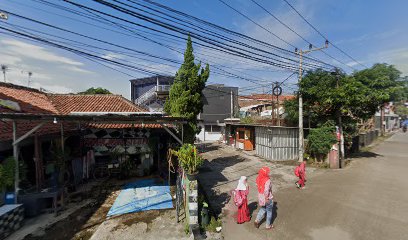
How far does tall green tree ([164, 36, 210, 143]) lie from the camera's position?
43.2 ft

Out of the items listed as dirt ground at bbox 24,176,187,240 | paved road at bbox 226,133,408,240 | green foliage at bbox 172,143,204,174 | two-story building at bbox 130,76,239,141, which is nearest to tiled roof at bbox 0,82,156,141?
dirt ground at bbox 24,176,187,240

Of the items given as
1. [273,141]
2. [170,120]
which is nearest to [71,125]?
[170,120]

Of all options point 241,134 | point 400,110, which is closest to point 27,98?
point 241,134

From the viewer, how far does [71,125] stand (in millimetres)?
12453

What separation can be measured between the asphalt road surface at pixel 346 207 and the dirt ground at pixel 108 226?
113 inches

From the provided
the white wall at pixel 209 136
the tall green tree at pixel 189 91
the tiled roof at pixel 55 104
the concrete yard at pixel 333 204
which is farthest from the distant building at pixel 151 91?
the concrete yard at pixel 333 204

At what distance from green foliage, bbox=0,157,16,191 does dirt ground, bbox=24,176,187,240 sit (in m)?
1.94

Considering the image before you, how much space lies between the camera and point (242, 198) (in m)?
7.38

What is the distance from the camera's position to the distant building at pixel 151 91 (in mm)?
30378

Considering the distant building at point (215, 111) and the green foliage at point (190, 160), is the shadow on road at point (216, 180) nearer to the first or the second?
the green foliage at point (190, 160)

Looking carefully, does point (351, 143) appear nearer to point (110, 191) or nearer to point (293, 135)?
point (293, 135)

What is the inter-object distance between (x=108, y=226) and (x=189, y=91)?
8277 millimetres

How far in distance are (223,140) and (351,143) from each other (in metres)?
15.2

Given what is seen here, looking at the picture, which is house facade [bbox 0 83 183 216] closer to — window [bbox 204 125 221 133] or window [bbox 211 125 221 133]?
window [bbox 204 125 221 133]
